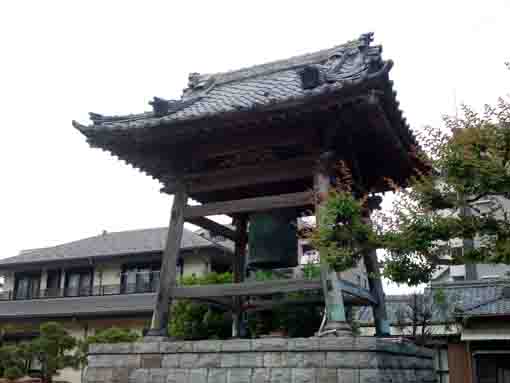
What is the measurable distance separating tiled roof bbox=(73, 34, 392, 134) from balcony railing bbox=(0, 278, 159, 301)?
798 inches

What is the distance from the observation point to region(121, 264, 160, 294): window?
3138cm

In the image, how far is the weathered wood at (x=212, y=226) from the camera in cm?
1076

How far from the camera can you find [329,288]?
8.70 meters

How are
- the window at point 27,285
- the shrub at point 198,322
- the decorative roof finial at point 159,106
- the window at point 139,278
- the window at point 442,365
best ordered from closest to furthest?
the decorative roof finial at point 159,106 < the shrub at point 198,322 < the window at point 442,365 < the window at point 139,278 < the window at point 27,285

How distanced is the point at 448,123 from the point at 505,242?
182cm

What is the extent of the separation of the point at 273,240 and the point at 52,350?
13862 mm

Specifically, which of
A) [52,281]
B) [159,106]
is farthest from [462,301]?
[52,281]

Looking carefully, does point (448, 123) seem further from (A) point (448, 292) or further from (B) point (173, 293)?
(A) point (448, 292)

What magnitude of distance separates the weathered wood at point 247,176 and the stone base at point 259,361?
278cm

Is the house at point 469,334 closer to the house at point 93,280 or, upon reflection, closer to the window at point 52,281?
the house at point 93,280

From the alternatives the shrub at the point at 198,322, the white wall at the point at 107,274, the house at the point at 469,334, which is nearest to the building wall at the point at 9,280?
the white wall at the point at 107,274

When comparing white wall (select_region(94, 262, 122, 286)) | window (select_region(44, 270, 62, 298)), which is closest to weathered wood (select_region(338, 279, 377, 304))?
white wall (select_region(94, 262, 122, 286))

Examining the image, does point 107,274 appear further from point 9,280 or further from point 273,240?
point 273,240

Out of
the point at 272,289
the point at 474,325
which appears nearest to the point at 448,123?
the point at 272,289
